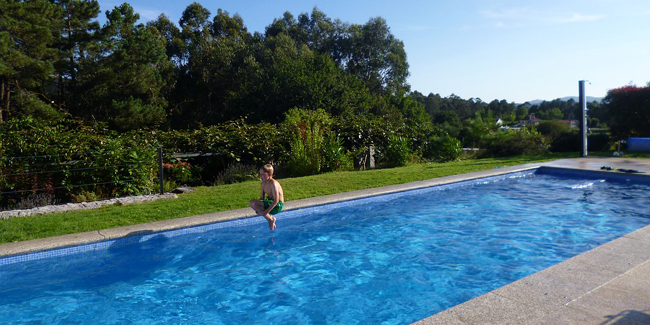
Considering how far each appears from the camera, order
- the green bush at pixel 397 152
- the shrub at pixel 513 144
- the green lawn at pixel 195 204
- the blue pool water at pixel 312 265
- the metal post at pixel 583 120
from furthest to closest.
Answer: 1. the shrub at pixel 513 144
2. the metal post at pixel 583 120
3. the green bush at pixel 397 152
4. the green lawn at pixel 195 204
5. the blue pool water at pixel 312 265

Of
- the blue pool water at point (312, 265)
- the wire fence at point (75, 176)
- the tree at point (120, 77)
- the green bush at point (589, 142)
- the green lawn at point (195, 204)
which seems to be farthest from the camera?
the tree at point (120, 77)

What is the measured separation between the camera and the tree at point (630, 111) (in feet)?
61.8

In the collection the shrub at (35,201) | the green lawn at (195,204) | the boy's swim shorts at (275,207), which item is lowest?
the green lawn at (195,204)

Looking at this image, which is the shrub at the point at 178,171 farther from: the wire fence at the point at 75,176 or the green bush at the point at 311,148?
the green bush at the point at 311,148

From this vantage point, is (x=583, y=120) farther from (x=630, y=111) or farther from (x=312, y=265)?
(x=312, y=265)

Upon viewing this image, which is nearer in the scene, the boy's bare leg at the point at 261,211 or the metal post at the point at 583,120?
the boy's bare leg at the point at 261,211

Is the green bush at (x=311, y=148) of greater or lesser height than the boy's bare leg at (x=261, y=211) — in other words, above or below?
above

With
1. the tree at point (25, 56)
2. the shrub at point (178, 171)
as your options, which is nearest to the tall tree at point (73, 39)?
the tree at point (25, 56)

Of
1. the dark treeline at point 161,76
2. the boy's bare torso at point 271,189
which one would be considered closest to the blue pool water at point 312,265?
the boy's bare torso at point 271,189

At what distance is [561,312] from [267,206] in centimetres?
450

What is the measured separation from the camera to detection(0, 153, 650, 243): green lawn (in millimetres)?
6711

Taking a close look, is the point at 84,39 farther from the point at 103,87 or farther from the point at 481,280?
the point at 481,280

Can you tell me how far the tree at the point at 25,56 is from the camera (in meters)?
18.2

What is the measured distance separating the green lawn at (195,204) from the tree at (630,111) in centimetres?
1059
